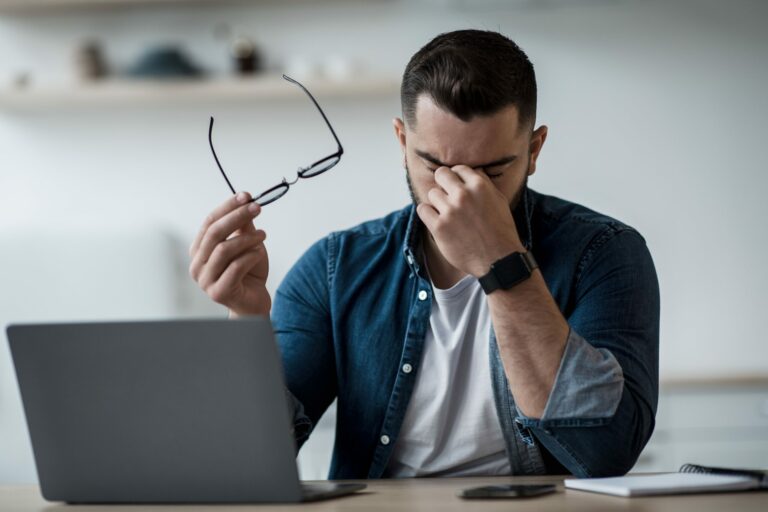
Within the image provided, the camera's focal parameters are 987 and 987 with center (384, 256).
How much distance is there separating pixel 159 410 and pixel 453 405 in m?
0.56

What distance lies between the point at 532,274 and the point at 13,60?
2.30 m

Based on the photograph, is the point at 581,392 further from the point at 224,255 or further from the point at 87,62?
the point at 87,62

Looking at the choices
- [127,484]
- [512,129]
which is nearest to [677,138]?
[512,129]

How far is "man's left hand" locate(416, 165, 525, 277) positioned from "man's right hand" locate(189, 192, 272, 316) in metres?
0.24

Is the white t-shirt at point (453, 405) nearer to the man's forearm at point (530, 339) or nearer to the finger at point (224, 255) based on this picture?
the man's forearm at point (530, 339)

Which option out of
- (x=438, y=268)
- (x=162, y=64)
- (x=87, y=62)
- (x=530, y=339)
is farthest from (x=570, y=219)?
(x=87, y=62)

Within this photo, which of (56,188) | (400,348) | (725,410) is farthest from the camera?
(56,188)

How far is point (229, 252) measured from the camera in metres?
1.33

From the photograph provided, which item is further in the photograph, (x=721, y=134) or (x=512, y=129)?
(x=721, y=134)

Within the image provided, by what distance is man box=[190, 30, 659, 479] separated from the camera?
1.27m

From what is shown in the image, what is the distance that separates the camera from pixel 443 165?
1.42 metres

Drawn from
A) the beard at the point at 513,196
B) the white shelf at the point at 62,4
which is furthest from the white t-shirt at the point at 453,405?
the white shelf at the point at 62,4

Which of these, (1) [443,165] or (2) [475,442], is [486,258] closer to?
(1) [443,165]

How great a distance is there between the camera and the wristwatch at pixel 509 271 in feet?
4.23
